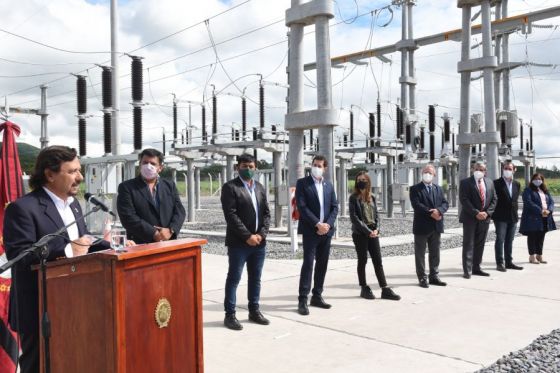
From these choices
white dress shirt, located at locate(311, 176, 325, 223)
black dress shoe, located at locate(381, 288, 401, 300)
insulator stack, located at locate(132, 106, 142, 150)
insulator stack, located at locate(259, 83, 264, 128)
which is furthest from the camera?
insulator stack, located at locate(259, 83, 264, 128)

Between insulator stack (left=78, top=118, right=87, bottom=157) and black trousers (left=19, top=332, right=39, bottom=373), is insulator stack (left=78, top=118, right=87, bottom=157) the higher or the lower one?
the higher one

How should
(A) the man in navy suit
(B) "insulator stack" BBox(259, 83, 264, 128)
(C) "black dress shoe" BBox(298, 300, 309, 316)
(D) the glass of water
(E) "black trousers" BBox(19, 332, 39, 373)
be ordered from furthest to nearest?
(B) "insulator stack" BBox(259, 83, 264, 128) < (A) the man in navy suit < (C) "black dress shoe" BBox(298, 300, 309, 316) < (E) "black trousers" BBox(19, 332, 39, 373) < (D) the glass of water

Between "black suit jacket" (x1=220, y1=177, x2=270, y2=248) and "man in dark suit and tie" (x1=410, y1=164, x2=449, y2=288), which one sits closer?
"black suit jacket" (x1=220, y1=177, x2=270, y2=248)

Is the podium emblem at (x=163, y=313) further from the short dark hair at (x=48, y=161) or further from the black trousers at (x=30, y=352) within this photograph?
the short dark hair at (x=48, y=161)

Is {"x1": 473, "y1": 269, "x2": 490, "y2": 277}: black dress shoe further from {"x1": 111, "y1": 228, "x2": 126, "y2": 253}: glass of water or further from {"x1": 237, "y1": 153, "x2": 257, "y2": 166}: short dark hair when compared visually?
{"x1": 111, "y1": 228, "x2": 126, "y2": 253}: glass of water

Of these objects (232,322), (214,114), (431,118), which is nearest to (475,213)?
(232,322)

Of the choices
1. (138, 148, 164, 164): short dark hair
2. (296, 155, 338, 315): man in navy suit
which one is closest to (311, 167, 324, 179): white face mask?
(296, 155, 338, 315): man in navy suit

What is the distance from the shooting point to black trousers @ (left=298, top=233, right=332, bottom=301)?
20.7 feet

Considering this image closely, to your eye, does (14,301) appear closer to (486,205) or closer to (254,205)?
(254,205)

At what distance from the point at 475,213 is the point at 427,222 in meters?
1.11

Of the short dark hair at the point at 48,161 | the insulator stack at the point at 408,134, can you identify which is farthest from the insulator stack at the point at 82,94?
the short dark hair at the point at 48,161

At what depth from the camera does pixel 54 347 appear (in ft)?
9.59

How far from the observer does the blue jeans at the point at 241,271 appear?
565cm

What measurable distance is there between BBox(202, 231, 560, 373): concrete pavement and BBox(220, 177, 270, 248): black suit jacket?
929 mm
